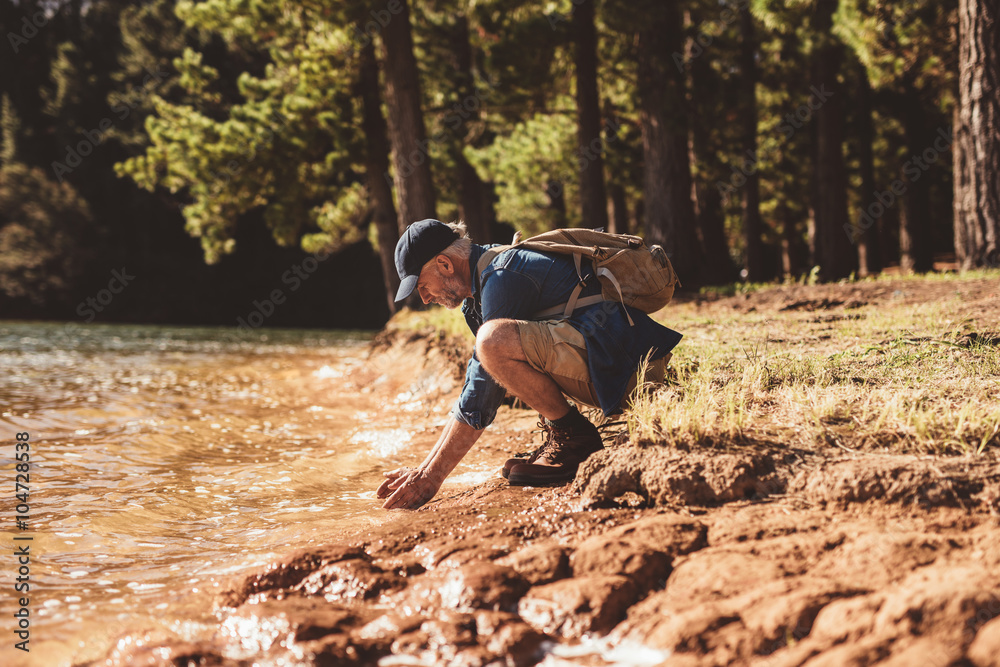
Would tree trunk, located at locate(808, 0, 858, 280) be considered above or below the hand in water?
above

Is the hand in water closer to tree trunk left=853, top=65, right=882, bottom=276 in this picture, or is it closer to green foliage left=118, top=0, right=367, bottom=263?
green foliage left=118, top=0, right=367, bottom=263

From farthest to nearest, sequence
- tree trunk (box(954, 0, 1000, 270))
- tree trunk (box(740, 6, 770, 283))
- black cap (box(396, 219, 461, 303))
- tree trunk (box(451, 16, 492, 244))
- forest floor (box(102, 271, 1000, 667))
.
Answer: tree trunk (box(740, 6, 770, 283))
tree trunk (box(451, 16, 492, 244))
tree trunk (box(954, 0, 1000, 270))
black cap (box(396, 219, 461, 303))
forest floor (box(102, 271, 1000, 667))

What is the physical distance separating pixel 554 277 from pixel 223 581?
1860 mm

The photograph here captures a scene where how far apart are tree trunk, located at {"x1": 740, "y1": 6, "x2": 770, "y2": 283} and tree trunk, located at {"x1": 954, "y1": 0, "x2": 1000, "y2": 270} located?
5.55m

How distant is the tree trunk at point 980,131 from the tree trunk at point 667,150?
3405 mm

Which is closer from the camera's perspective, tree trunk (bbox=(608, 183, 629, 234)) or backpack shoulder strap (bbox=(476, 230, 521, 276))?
backpack shoulder strap (bbox=(476, 230, 521, 276))

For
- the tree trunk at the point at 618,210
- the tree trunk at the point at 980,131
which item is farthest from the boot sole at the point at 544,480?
the tree trunk at the point at 618,210

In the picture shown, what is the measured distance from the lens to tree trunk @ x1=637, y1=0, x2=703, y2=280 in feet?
33.4

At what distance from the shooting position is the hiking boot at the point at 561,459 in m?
3.27

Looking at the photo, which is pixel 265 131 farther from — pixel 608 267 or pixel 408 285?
pixel 608 267

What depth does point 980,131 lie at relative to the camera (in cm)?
750

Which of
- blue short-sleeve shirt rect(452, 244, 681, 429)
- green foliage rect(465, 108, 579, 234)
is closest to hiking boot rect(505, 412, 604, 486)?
blue short-sleeve shirt rect(452, 244, 681, 429)

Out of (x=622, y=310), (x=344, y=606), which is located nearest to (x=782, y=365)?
(x=622, y=310)

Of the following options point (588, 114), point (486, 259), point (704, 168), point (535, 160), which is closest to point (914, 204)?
point (704, 168)
